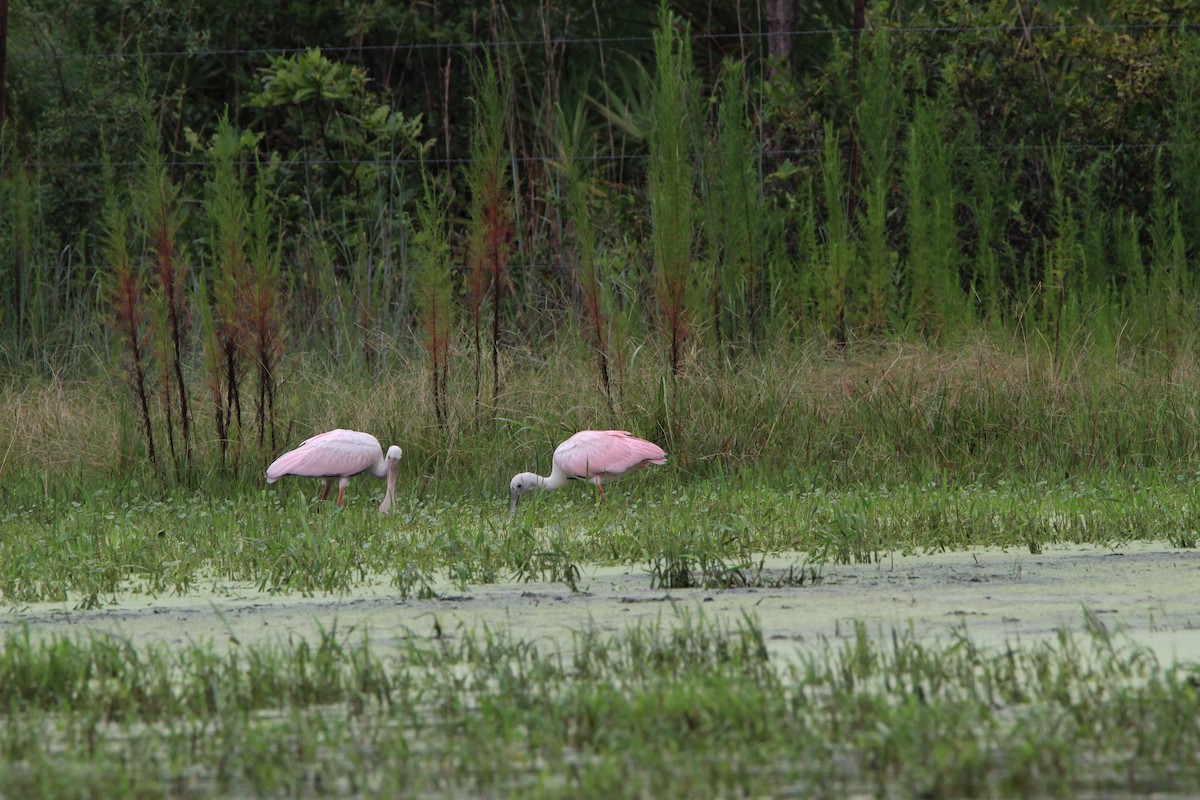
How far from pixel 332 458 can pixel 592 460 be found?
1.09 metres

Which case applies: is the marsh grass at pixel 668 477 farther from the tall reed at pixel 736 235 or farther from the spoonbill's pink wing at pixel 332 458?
the tall reed at pixel 736 235

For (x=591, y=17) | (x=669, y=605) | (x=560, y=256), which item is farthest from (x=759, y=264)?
(x=591, y=17)

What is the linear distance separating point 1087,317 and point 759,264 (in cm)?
178

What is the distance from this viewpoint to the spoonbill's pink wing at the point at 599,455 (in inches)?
286

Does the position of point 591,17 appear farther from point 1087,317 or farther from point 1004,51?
point 1087,317

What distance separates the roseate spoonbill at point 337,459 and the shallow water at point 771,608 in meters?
2.07

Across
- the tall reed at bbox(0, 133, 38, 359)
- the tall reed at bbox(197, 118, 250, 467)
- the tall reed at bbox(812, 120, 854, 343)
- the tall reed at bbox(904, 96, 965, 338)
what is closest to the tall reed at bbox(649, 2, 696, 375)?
the tall reed at bbox(812, 120, 854, 343)

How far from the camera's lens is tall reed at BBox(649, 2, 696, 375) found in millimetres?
8148

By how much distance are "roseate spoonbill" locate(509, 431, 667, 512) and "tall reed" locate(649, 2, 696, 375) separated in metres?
0.89

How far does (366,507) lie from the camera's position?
7.29 metres

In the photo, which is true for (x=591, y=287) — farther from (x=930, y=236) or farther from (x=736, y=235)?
(x=930, y=236)

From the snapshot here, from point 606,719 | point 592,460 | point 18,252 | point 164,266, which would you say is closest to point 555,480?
point 592,460

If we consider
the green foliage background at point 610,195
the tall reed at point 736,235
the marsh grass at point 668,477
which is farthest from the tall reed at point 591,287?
the tall reed at point 736,235

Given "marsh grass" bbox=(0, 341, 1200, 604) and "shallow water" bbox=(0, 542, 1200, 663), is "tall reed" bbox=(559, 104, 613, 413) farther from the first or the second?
"shallow water" bbox=(0, 542, 1200, 663)
